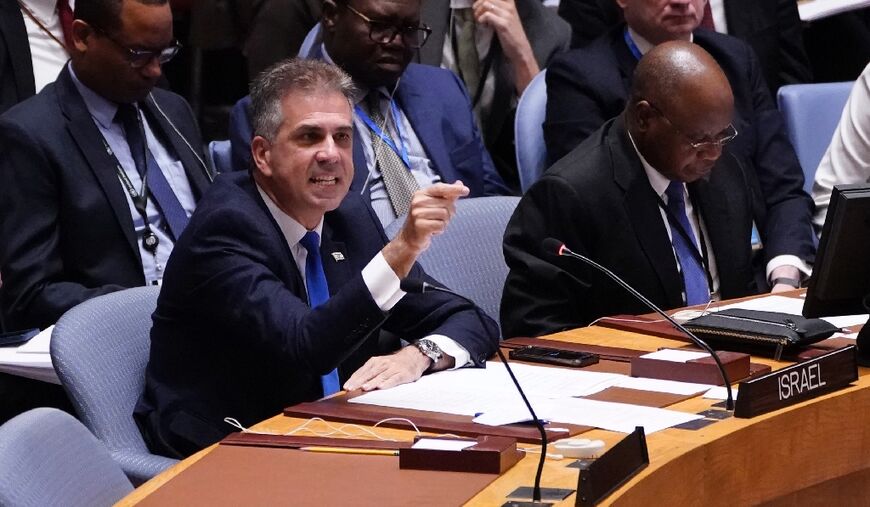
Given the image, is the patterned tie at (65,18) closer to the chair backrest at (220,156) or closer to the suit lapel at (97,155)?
the chair backrest at (220,156)

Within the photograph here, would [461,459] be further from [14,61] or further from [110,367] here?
[14,61]

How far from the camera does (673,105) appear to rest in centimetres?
374

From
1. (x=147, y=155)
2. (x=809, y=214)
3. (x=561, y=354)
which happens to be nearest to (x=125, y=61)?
(x=147, y=155)

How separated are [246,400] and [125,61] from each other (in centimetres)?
137

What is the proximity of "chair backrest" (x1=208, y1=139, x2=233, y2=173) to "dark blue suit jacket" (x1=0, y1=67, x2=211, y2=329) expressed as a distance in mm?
581

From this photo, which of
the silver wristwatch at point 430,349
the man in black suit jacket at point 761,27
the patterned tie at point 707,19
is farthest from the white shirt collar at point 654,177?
the patterned tie at point 707,19

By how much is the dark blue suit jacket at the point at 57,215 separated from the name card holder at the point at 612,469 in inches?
75.4

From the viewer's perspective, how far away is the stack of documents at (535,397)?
258 centimetres

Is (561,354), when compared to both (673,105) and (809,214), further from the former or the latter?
(809,214)

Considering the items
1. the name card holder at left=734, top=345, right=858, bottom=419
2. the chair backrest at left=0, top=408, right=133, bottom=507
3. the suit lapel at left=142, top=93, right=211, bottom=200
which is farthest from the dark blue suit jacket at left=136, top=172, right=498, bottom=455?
the suit lapel at left=142, top=93, right=211, bottom=200

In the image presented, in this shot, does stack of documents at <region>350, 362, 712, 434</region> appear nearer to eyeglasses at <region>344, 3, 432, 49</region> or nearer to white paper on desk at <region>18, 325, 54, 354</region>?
white paper on desk at <region>18, 325, 54, 354</region>

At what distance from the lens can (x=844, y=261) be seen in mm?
3004

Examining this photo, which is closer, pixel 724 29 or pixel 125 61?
pixel 125 61

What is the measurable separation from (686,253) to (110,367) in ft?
5.06
